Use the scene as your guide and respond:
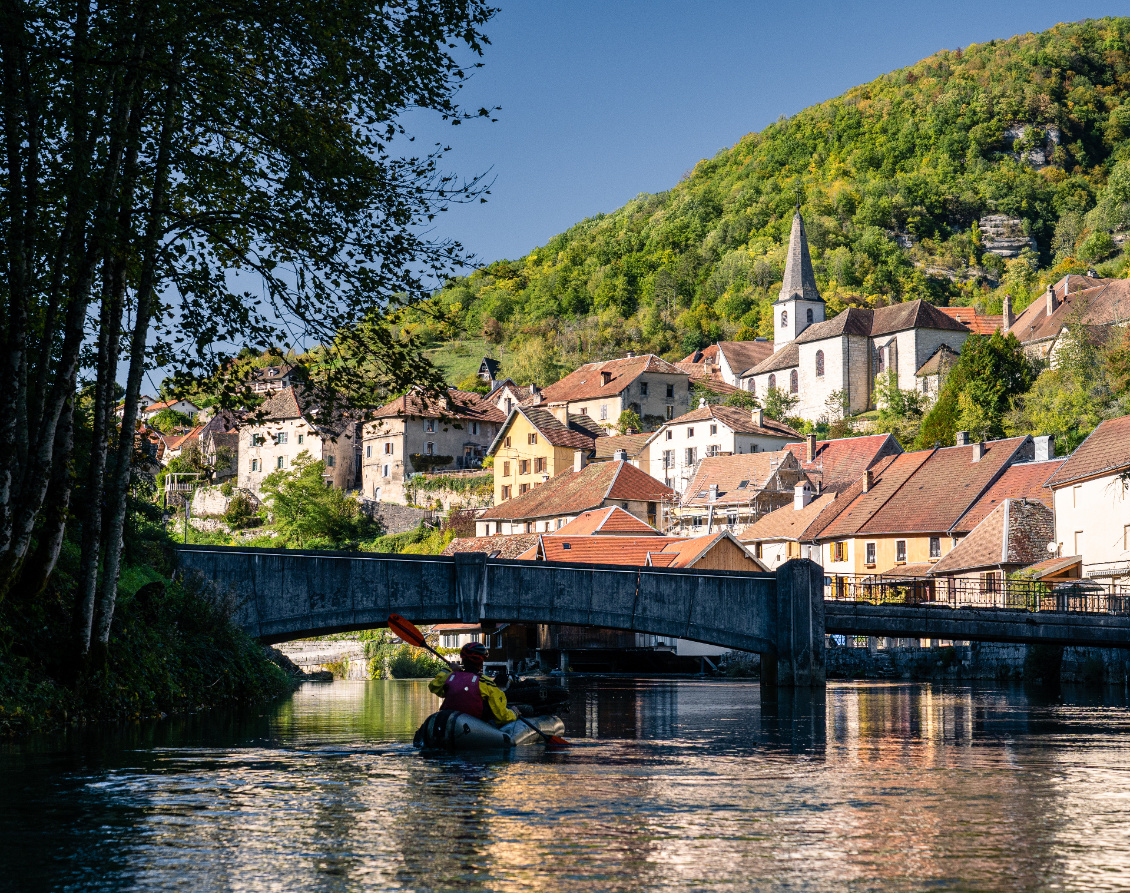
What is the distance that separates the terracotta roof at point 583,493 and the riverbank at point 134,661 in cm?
5180

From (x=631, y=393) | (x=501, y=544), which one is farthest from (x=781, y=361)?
(x=501, y=544)

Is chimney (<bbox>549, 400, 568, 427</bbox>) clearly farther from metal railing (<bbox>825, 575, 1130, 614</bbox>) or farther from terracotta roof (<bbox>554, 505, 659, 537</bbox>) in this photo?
metal railing (<bbox>825, 575, 1130, 614</bbox>)

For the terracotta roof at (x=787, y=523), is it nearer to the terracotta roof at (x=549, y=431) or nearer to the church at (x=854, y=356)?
the terracotta roof at (x=549, y=431)

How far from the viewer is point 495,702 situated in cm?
2078

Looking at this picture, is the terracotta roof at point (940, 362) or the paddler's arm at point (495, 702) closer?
the paddler's arm at point (495, 702)

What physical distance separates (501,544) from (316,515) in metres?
21.6

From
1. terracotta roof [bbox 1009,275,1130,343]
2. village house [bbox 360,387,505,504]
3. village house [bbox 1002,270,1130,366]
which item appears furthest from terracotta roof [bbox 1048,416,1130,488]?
village house [bbox 360,387,505,504]

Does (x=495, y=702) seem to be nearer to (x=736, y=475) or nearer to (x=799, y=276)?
(x=736, y=475)

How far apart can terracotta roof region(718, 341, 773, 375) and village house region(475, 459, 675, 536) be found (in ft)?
164

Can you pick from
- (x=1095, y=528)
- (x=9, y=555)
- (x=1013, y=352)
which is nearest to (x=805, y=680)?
(x=1095, y=528)

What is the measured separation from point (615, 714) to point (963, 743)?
37.4ft

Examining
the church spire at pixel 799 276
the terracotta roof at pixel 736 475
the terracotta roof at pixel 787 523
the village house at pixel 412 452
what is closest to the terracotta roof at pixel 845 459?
the terracotta roof at pixel 736 475

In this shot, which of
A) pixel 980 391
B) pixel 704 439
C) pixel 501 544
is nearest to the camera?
pixel 501 544

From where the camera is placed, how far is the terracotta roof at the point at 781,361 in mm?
134125
